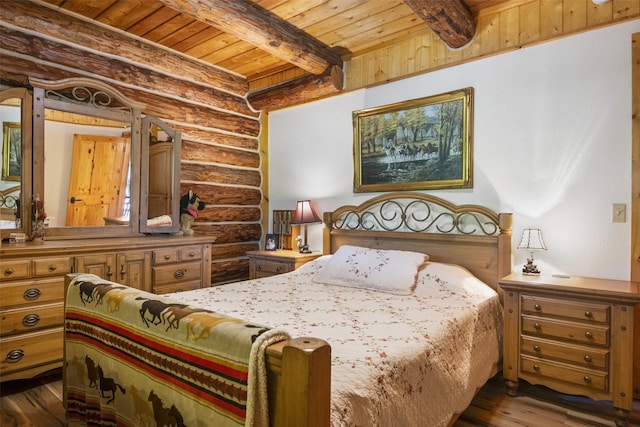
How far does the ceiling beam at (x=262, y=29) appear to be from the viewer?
8.25 ft

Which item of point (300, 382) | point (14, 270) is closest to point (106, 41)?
point (14, 270)

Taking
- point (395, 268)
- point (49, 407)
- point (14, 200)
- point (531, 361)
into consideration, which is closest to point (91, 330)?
point (49, 407)

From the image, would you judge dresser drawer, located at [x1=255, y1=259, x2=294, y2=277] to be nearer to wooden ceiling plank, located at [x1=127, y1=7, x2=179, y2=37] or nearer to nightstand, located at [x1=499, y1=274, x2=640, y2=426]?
nightstand, located at [x1=499, y1=274, x2=640, y2=426]

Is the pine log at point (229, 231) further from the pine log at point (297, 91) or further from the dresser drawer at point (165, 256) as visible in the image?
the pine log at point (297, 91)

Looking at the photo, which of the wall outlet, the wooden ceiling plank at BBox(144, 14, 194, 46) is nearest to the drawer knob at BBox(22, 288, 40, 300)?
the wooden ceiling plank at BBox(144, 14, 194, 46)

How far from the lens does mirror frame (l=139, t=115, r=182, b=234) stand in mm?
3334

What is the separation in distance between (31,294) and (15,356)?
39 centimetres

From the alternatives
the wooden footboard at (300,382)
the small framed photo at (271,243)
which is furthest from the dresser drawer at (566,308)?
the small framed photo at (271,243)

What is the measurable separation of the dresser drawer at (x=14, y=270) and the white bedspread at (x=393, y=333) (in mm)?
1034

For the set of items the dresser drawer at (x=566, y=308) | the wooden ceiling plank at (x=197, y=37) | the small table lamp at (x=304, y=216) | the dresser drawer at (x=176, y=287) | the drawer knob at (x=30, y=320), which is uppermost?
the wooden ceiling plank at (x=197, y=37)

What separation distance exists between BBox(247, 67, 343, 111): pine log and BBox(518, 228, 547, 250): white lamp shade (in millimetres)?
2239

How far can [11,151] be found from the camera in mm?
2627

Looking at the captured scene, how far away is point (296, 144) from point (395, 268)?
86.0 inches

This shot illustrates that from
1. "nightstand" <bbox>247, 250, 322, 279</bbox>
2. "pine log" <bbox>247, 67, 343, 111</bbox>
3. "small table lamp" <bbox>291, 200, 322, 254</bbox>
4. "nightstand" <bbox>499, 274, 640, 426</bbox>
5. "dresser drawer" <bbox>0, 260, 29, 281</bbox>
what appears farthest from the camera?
"small table lamp" <bbox>291, 200, 322, 254</bbox>
